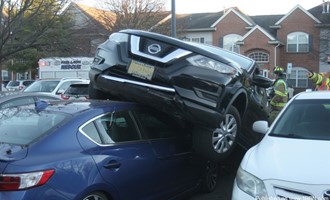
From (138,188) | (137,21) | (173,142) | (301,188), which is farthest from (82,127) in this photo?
(137,21)

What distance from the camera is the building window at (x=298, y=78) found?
40625 mm

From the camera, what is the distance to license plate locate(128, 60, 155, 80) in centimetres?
547

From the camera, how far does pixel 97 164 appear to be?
413cm

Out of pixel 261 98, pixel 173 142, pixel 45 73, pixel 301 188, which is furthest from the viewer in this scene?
pixel 45 73

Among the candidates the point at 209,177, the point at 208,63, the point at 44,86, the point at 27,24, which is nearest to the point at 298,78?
the point at 44,86

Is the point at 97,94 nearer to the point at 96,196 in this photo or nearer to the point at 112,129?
the point at 112,129

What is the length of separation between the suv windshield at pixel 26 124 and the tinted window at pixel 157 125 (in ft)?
3.56

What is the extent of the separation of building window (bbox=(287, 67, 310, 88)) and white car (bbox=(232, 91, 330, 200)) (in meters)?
36.8

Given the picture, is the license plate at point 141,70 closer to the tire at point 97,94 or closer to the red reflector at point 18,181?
the tire at point 97,94

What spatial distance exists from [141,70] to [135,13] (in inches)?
1146

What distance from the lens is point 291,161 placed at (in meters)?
3.96

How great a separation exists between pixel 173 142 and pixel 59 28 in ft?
24.7

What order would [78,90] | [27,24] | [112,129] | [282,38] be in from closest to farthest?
[112,129] → [27,24] → [78,90] → [282,38]

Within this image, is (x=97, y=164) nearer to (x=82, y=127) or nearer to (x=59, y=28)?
(x=82, y=127)
